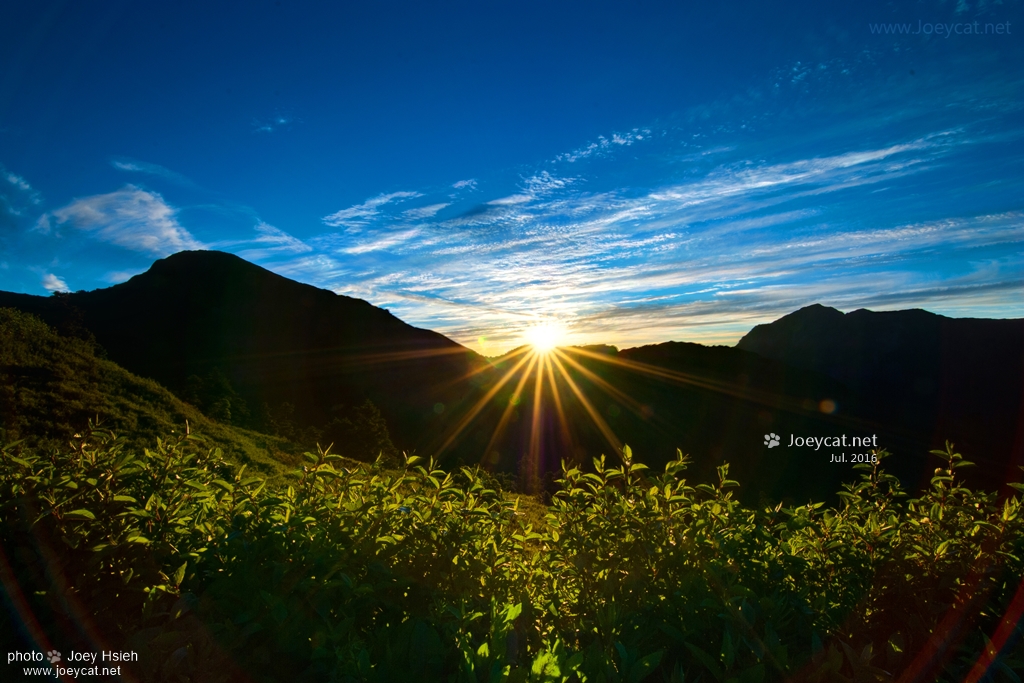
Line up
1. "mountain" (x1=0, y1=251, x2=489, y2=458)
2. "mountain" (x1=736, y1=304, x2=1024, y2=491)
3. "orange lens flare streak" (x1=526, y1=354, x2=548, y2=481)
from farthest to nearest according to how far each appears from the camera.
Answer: "mountain" (x1=736, y1=304, x2=1024, y2=491) → "orange lens flare streak" (x1=526, y1=354, x2=548, y2=481) → "mountain" (x1=0, y1=251, x2=489, y2=458)

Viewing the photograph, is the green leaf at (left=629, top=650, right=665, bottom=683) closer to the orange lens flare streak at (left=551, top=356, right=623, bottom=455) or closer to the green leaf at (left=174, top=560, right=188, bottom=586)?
the green leaf at (left=174, top=560, right=188, bottom=586)

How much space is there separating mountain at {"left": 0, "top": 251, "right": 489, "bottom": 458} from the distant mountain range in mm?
264

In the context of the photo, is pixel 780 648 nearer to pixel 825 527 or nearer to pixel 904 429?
pixel 825 527

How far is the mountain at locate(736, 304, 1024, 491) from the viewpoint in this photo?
10431 centimetres

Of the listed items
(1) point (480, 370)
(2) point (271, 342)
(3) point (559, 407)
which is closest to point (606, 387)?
(3) point (559, 407)

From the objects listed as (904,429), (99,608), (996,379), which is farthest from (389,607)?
(996,379)

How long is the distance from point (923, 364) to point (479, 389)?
5255 inches

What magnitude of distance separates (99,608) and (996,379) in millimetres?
173810

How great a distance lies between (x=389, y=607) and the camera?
2.73 m

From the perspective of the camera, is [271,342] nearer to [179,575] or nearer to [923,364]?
[179,575]

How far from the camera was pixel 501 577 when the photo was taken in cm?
301

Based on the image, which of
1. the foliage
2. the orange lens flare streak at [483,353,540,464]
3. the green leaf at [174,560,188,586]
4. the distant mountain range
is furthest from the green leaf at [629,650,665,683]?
the orange lens flare streak at [483,353,540,464]

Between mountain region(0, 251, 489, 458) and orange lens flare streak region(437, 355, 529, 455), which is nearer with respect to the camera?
mountain region(0, 251, 489, 458)

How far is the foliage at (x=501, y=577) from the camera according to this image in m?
2.35
